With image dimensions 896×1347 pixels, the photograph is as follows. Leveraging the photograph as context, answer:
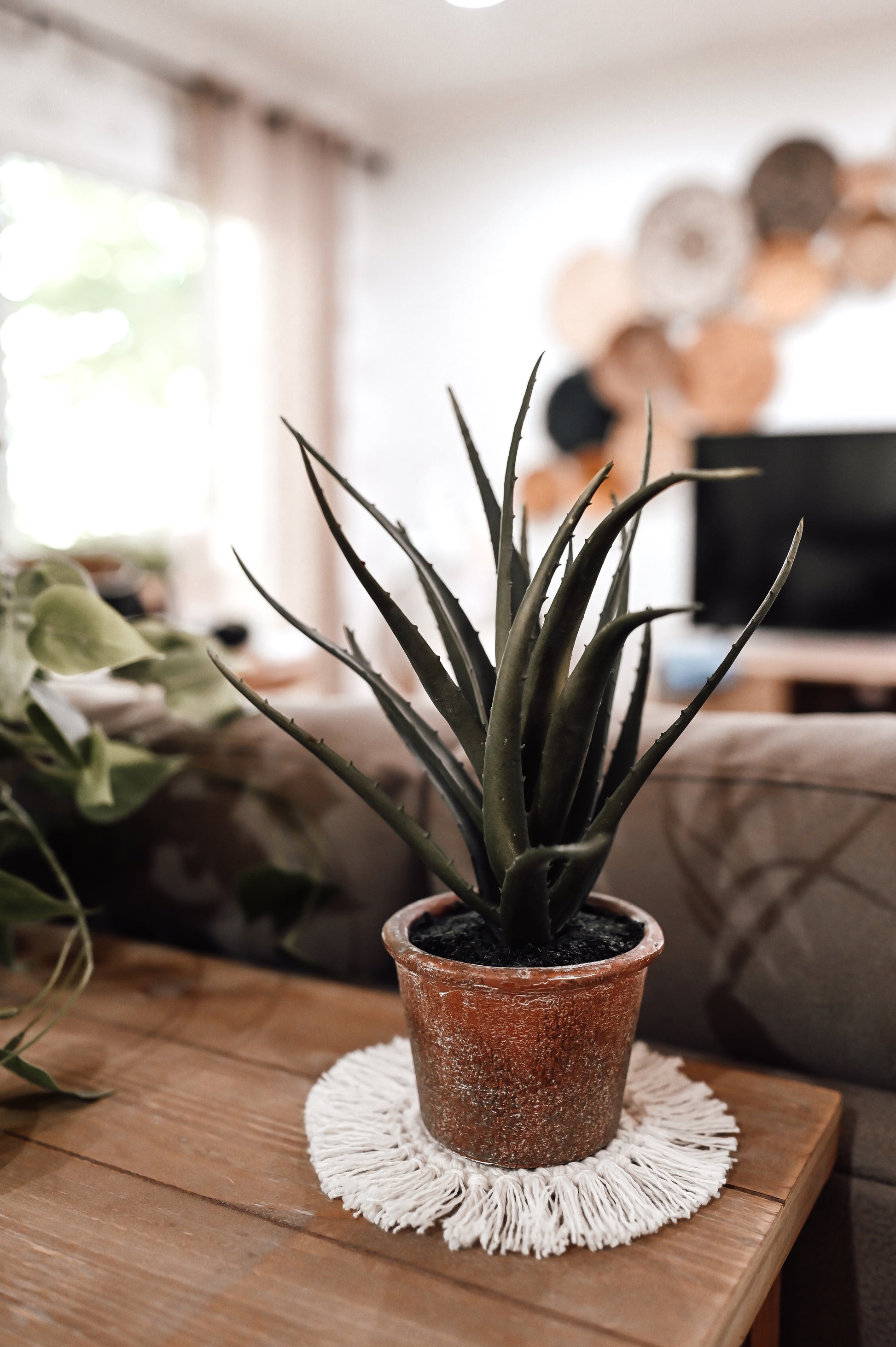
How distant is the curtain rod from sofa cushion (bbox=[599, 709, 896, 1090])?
319 centimetres

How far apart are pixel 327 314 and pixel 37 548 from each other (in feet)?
5.56

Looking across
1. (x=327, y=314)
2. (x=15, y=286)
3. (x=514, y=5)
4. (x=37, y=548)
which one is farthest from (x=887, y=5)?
(x=37, y=548)

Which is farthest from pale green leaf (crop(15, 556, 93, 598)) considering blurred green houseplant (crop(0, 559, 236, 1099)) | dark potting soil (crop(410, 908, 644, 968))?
dark potting soil (crop(410, 908, 644, 968))

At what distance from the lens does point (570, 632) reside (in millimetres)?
525

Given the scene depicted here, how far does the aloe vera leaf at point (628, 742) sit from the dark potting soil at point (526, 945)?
7 cm

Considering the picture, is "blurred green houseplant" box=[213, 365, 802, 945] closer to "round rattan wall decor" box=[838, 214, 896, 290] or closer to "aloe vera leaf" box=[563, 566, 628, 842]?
"aloe vera leaf" box=[563, 566, 628, 842]

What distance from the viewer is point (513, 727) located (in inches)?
20.2

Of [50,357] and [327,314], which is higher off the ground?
[327,314]

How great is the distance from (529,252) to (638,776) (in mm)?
3989

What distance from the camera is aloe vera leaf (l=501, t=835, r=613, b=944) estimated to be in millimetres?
480

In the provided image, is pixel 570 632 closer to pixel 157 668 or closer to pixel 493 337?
pixel 157 668

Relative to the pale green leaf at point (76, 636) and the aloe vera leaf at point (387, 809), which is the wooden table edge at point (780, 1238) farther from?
the pale green leaf at point (76, 636)

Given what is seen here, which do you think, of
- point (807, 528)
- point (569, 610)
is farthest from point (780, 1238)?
point (807, 528)

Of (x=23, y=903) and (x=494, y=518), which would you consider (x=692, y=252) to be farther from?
(x=23, y=903)
